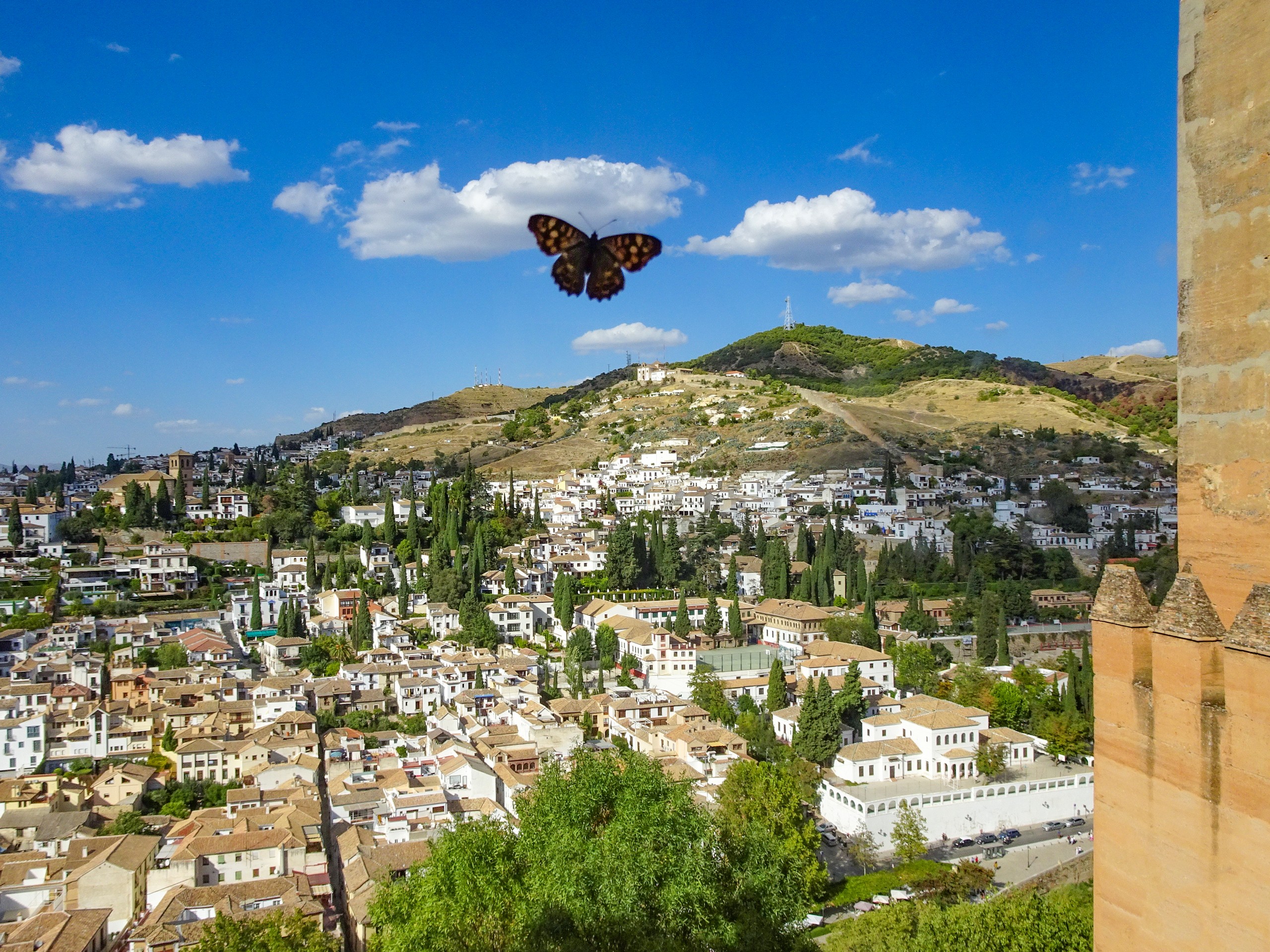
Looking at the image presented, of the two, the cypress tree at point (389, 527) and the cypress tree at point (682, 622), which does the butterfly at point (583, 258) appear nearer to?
the cypress tree at point (682, 622)

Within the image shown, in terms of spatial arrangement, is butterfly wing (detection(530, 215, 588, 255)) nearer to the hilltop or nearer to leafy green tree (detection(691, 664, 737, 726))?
leafy green tree (detection(691, 664, 737, 726))

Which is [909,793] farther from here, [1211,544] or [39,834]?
[1211,544]

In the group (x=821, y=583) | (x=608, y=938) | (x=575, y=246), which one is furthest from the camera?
(x=821, y=583)

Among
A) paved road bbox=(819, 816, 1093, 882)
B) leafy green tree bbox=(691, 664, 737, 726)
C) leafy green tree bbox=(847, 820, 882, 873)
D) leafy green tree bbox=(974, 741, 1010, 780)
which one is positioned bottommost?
paved road bbox=(819, 816, 1093, 882)

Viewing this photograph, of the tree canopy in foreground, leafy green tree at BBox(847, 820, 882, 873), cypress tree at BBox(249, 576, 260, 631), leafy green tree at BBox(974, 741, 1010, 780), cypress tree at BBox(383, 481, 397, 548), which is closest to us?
the tree canopy in foreground

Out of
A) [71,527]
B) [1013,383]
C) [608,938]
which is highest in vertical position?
[1013,383]

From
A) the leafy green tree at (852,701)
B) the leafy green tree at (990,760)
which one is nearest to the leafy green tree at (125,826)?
the leafy green tree at (852,701)

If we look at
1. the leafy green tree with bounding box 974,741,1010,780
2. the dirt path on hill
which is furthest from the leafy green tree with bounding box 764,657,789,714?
the dirt path on hill

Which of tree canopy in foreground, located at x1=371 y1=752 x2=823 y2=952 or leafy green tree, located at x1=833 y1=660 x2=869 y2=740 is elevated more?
tree canopy in foreground, located at x1=371 y1=752 x2=823 y2=952

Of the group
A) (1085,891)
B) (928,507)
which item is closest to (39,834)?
(1085,891)
